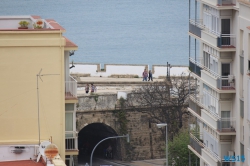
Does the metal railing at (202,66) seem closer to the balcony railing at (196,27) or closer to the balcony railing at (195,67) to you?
the balcony railing at (195,67)

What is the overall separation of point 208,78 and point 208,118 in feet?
4.22

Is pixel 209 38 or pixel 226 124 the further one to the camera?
pixel 209 38

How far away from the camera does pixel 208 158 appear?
39.2 metres

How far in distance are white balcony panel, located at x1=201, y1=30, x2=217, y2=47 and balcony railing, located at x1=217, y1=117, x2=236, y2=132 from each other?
8.00ft

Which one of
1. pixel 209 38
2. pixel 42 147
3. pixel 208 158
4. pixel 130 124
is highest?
pixel 209 38

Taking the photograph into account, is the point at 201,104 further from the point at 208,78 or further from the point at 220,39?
the point at 220,39

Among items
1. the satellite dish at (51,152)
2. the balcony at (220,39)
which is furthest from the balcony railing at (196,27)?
the satellite dish at (51,152)

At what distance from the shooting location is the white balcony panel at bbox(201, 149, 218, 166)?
38.3 meters

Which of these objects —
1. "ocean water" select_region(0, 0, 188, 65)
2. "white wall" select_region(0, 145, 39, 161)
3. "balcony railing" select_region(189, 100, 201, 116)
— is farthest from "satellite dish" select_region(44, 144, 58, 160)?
"ocean water" select_region(0, 0, 188, 65)

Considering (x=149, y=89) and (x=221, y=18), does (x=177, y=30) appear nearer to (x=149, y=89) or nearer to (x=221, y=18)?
(x=149, y=89)

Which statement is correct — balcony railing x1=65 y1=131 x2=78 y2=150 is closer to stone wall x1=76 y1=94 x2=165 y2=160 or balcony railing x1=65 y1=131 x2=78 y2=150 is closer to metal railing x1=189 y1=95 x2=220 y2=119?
metal railing x1=189 y1=95 x2=220 y2=119

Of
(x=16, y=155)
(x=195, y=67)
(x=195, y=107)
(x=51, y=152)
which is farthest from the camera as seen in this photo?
(x=195, y=107)

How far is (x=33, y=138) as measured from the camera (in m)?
31.6

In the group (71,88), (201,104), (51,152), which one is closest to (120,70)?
(201,104)
